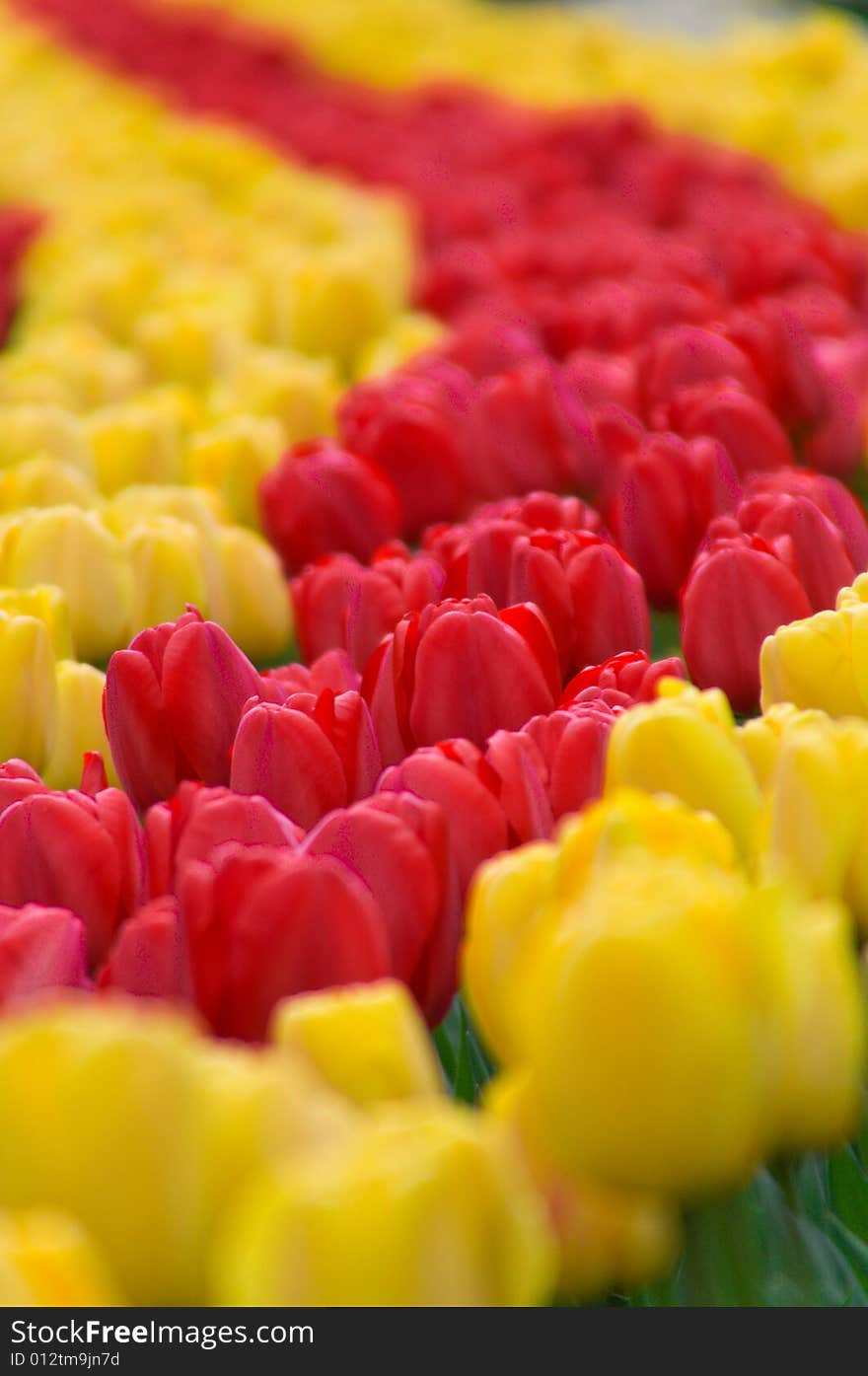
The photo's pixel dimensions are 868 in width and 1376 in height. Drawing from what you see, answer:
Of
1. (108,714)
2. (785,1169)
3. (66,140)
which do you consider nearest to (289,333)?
(108,714)

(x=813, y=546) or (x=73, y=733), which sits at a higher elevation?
(x=813, y=546)

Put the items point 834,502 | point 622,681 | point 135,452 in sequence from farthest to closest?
point 135,452 → point 834,502 → point 622,681

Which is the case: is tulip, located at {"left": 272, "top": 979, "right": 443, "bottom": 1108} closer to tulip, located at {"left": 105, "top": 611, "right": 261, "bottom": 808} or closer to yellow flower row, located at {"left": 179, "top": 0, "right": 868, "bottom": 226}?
tulip, located at {"left": 105, "top": 611, "right": 261, "bottom": 808}

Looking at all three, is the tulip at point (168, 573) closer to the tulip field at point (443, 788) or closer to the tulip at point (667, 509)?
the tulip field at point (443, 788)

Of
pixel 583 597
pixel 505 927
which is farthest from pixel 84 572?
pixel 505 927

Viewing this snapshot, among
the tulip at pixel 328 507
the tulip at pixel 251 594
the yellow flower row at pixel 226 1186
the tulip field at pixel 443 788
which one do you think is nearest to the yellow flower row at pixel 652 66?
the tulip field at pixel 443 788

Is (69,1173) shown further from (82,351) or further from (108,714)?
(82,351)

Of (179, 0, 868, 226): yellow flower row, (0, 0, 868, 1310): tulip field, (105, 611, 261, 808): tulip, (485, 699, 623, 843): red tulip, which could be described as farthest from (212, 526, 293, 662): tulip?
(179, 0, 868, 226): yellow flower row

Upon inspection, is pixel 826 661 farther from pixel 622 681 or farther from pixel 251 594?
pixel 251 594
